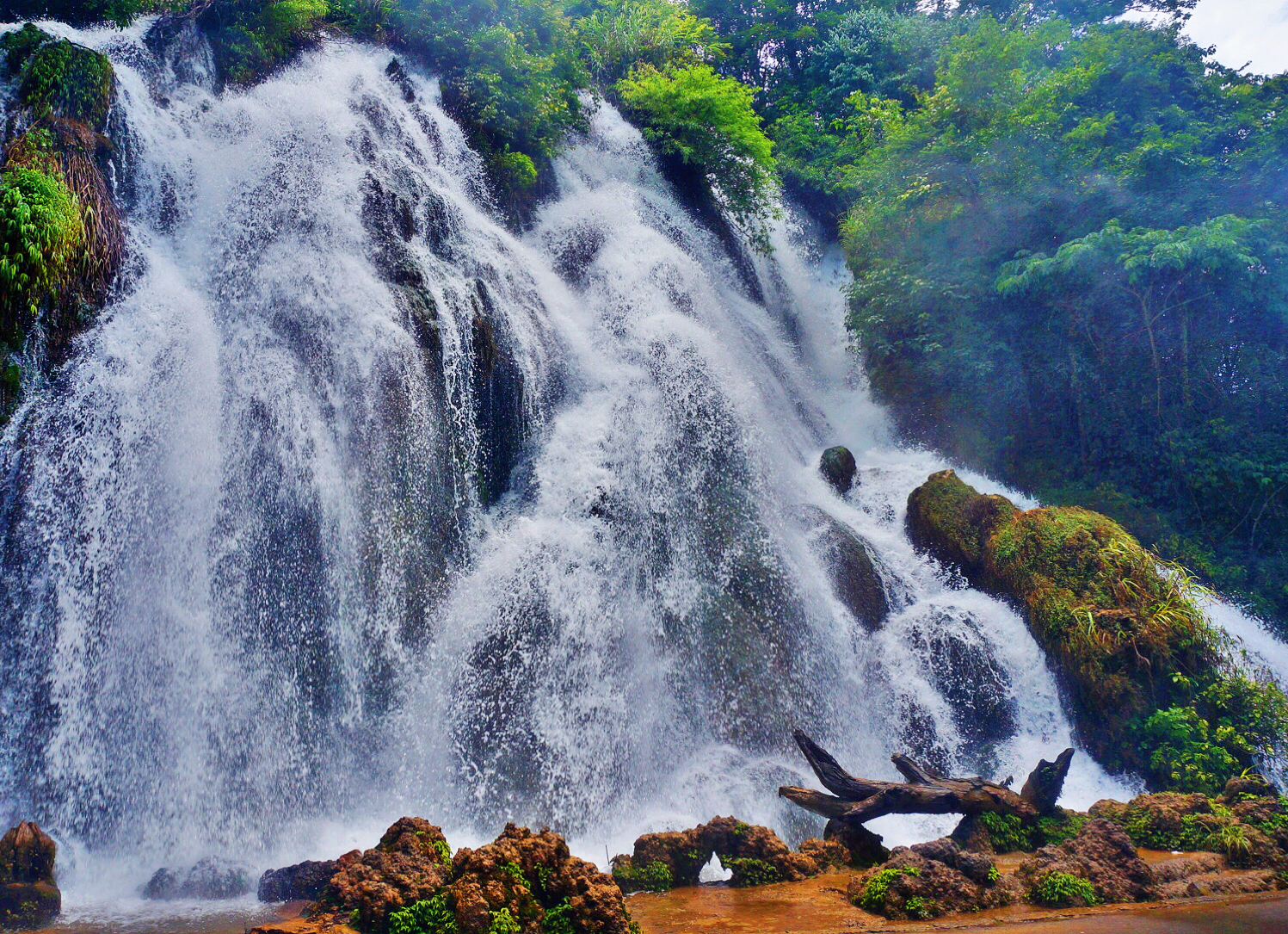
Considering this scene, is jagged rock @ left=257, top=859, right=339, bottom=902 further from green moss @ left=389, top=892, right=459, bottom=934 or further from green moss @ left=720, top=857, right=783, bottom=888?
green moss @ left=720, top=857, right=783, bottom=888

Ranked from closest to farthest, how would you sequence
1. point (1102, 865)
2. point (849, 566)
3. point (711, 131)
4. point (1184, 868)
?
point (1102, 865), point (1184, 868), point (849, 566), point (711, 131)

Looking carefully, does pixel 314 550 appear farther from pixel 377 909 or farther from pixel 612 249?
pixel 612 249

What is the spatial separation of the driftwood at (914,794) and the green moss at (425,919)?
3.79 m

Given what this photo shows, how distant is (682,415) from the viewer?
1212 cm

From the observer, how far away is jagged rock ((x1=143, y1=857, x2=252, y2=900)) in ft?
21.5

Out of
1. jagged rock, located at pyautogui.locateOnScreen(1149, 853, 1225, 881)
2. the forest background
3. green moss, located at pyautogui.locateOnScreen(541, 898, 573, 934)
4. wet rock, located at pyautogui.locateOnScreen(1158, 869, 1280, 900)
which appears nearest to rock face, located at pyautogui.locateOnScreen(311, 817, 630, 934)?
green moss, located at pyautogui.locateOnScreen(541, 898, 573, 934)

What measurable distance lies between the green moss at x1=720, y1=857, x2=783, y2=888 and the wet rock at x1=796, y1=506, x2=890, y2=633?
4.73 metres

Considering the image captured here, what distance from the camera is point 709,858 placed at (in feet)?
22.5

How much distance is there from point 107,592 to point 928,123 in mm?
17676

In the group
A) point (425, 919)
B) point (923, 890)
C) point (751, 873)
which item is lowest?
point (923, 890)

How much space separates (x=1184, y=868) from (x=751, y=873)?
3.69 meters

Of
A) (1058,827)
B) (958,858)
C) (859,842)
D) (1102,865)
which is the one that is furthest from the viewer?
(1058,827)

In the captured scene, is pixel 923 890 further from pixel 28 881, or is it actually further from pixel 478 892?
pixel 28 881

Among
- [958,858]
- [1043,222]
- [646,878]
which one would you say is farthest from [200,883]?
[1043,222]
